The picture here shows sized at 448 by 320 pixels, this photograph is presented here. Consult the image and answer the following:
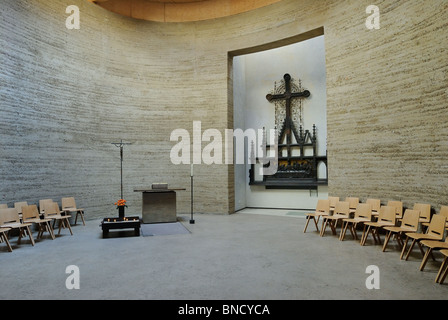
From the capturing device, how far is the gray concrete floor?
3.48 metres

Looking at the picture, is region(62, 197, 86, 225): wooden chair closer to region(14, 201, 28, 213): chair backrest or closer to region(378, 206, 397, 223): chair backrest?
region(14, 201, 28, 213): chair backrest


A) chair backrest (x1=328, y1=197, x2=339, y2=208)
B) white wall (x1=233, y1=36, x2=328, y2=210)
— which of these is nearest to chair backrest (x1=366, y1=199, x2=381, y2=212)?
chair backrest (x1=328, y1=197, x2=339, y2=208)

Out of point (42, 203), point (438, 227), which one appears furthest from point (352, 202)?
point (42, 203)

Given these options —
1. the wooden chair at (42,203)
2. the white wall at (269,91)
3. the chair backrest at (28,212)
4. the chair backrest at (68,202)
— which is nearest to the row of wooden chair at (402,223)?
the white wall at (269,91)

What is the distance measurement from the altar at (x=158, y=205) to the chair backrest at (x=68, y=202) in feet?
5.86

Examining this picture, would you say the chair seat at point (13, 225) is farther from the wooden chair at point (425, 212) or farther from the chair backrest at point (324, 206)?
the wooden chair at point (425, 212)

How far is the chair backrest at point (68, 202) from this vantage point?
782 centimetres

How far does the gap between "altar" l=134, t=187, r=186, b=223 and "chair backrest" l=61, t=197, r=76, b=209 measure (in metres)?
1.79

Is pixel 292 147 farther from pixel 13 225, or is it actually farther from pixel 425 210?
pixel 13 225

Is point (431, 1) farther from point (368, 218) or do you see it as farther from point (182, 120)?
point (182, 120)

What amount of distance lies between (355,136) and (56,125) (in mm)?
7486

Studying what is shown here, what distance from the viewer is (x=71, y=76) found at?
8.34 meters

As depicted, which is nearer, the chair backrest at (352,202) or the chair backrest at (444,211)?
the chair backrest at (444,211)

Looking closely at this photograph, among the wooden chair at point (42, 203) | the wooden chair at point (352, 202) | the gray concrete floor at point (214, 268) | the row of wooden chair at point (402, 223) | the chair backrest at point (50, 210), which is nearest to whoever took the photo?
the gray concrete floor at point (214, 268)
